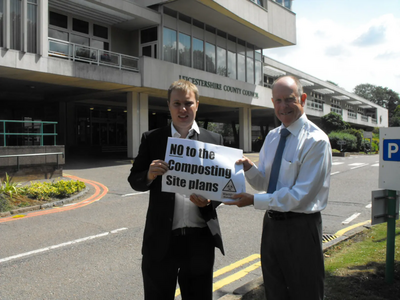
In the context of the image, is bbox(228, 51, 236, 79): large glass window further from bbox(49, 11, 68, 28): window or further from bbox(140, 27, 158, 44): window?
bbox(49, 11, 68, 28): window

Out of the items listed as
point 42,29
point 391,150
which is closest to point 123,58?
point 42,29

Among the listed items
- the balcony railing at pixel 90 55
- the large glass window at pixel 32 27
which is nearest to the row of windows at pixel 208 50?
the balcony railing at pixel 90 55

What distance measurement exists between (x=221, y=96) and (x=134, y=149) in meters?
8.69

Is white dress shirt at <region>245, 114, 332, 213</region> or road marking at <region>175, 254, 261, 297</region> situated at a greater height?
white dress shirt at <region>245, 114, 332, 213</region>

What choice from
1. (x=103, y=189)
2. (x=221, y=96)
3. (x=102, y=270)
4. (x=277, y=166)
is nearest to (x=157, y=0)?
(x=221, y=96)

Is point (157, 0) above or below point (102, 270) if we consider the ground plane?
above

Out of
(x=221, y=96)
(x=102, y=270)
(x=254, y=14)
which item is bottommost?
(x=102, y=270)

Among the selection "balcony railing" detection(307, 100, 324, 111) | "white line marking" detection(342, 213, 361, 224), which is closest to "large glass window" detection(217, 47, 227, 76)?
"balcony railing" detection(307, 100, 324, 111)

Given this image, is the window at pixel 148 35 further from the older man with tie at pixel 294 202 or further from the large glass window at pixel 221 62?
the older man with tie at pixel 294 202

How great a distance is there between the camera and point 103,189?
1200 cm

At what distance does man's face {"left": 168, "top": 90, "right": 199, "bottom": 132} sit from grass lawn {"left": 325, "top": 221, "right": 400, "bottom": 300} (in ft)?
7.67

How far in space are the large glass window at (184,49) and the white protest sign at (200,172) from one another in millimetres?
22204

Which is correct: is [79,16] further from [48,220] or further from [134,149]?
[48,220]

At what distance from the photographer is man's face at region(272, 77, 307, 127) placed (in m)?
2.41
